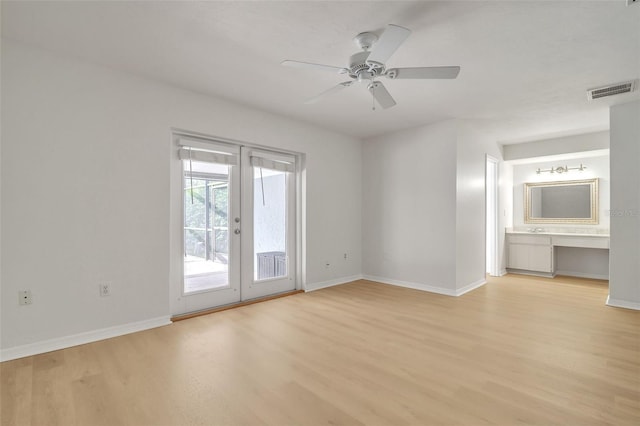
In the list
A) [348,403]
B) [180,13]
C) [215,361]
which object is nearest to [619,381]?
[348,403]

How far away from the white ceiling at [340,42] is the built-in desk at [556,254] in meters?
2.55

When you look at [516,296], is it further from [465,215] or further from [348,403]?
[348,403]

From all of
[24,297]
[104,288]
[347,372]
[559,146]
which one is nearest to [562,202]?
[559,146]

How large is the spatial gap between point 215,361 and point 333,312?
158 centimetres

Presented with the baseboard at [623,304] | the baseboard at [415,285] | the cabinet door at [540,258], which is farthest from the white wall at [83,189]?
the cabinet door at [540,258]

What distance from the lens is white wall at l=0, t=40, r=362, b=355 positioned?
2473mm

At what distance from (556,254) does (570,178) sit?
1.47m

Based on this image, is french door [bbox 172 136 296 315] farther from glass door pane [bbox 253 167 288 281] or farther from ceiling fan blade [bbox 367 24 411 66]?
ceiling fan blade [bbox 367 24 411 66]

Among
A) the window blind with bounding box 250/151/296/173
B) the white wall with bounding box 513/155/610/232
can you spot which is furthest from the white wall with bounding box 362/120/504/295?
the window blind with bounding box 250/151/296/173

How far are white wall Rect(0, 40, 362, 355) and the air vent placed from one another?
166 inches

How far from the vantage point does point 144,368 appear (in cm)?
230

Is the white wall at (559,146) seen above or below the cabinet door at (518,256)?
above

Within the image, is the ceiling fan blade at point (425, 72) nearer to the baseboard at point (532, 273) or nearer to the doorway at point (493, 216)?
the doorway at point (493, 216)

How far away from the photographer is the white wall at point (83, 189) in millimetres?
2473
